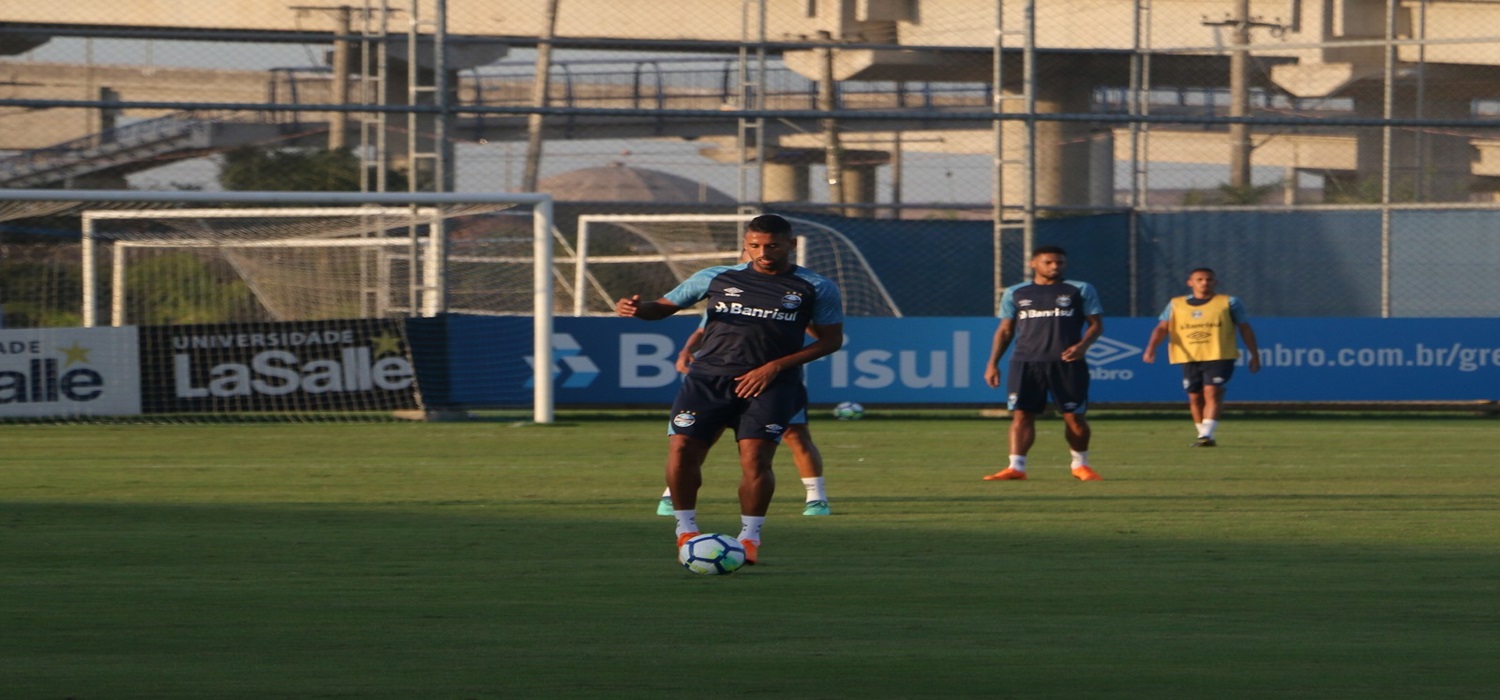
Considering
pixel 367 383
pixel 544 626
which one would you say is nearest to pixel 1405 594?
pixel 544 626

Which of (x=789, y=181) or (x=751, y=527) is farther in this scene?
(x=789, y=181)

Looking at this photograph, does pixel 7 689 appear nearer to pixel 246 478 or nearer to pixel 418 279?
pixel 246 478

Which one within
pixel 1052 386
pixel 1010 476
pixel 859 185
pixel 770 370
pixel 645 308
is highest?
pixel 859 185

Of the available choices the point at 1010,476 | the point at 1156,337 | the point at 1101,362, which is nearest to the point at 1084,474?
the point at 1010,476

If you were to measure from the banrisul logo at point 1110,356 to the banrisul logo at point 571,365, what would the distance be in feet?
18.5

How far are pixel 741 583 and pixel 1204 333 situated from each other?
11.1 meters

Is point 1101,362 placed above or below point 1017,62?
below

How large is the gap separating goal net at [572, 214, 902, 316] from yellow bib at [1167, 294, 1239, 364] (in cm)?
472

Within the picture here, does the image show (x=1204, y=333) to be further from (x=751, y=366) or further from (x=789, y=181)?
(x=751, y=366)

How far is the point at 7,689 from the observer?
5.16 metres

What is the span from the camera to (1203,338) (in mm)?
17734

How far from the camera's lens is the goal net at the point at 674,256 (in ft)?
74.0

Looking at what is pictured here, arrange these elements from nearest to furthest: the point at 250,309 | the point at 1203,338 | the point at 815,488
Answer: the point at 815,488, the point at 1203,338, the point at 250,309

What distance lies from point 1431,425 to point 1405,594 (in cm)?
1336
